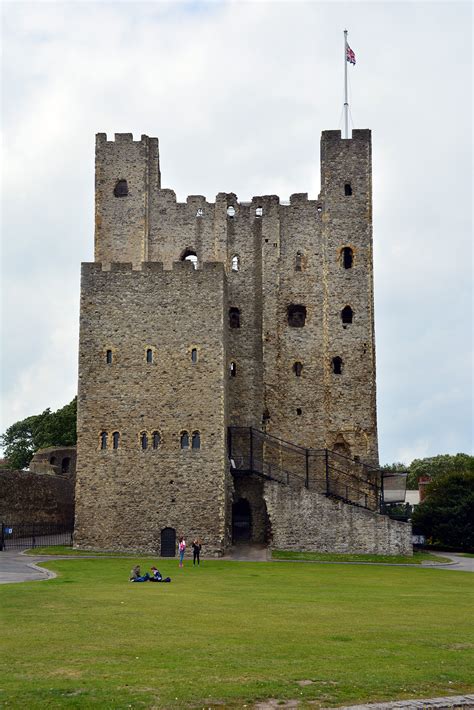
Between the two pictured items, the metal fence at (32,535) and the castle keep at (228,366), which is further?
the metal fence at (32,535)

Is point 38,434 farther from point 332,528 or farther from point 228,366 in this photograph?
point 332,528

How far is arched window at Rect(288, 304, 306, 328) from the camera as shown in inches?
1831

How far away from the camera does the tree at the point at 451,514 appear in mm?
46469

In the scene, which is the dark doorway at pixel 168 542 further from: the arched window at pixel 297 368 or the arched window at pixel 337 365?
the arched window at pixel 337 365

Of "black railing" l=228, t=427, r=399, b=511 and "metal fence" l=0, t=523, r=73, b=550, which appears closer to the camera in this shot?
"metal fence" l=0, t=523, r=73, b=550

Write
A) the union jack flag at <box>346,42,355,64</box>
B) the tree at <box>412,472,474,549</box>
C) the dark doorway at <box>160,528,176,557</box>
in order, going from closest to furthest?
the dark doorway at <box>160,528,176,557</box> < the tree at <box>412,472,474,549</box> < the union jack flag at <box>346,42,355,64</box>

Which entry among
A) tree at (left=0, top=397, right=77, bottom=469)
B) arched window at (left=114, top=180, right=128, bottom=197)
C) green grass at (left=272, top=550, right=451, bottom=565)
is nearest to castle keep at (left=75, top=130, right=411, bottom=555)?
arched window at (left=114, top=180, right=128, bottom=197)

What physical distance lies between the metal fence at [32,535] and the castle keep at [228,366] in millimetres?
3990

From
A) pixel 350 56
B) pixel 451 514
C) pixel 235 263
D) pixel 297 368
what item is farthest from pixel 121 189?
pixel 451 514

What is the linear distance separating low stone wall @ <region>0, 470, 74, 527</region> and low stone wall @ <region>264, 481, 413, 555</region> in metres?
14.1

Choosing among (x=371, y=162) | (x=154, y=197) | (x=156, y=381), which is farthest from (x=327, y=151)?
(x=156, y=381)

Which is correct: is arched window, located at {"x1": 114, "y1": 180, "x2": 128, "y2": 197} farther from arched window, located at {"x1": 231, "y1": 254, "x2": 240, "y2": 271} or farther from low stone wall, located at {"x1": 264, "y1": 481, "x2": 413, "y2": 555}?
low stone wall, located at {"x1": 264, "y1": 481, "x2": 413, "y2": 555}

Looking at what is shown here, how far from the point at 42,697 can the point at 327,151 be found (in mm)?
40410

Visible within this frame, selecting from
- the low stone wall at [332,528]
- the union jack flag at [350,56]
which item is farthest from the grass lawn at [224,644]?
the union jack flag at [350,56]
